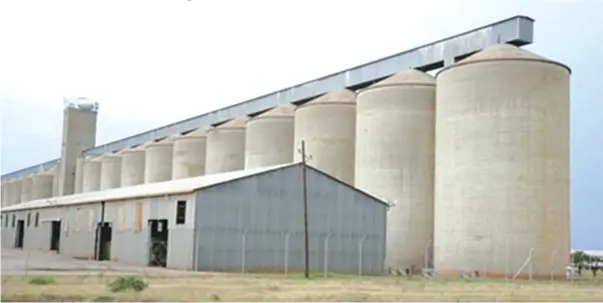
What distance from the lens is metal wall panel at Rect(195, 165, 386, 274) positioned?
34.0 meters

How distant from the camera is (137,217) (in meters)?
38.9

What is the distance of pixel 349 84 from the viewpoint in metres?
54.3

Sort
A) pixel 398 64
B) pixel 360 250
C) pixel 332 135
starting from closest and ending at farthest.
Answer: pixel 360 250, pixel 332 135, pixel 398 64

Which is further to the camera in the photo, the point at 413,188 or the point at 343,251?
the point at 413,188

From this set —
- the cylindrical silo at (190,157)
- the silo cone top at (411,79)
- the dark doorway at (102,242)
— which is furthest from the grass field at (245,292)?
the cylindrical silo at (190,157)

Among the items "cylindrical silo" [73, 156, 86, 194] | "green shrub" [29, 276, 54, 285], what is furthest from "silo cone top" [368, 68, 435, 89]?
"cylindrical silo" [73, 156, 86, 194]

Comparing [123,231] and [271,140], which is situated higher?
[271,140]

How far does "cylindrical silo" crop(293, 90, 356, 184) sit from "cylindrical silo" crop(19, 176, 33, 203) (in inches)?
2800

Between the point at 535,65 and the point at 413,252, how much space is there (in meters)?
11.8

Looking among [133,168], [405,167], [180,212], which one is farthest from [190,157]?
[180,212]

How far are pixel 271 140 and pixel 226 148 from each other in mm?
8643

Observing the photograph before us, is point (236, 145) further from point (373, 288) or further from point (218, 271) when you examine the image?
point (373, 288)

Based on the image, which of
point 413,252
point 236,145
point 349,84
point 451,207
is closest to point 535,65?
point 451,207

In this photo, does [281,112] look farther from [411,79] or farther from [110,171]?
[110,171]
